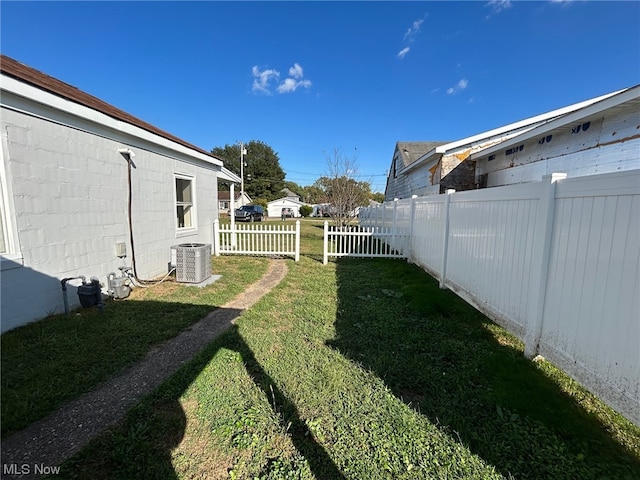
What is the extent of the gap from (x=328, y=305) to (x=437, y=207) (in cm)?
302

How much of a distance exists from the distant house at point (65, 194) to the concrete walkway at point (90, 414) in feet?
6.87

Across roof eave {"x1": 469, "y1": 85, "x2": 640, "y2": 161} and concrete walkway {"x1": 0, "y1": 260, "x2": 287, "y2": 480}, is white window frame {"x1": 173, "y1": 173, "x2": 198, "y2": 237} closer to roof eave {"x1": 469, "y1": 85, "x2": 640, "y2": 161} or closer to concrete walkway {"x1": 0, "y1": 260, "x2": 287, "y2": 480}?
concrete walkway {"x1": 0, "y1": 260, "x2": 287, "y2": 480}

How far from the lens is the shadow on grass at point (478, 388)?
6.03 ft

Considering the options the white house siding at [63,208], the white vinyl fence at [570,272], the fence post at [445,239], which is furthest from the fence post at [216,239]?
the white vinyl fence at [570,272]

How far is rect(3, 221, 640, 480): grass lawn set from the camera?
1788mm

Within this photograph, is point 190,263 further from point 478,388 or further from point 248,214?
point 248,214

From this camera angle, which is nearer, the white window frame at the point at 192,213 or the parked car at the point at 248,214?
the white window frame at the point at 192,213

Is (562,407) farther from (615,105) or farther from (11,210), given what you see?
(11,210)

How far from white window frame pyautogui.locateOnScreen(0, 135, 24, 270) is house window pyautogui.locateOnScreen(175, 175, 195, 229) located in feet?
14.4

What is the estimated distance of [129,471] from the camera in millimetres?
1734

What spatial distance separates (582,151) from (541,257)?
193 inches

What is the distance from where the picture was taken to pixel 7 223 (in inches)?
138

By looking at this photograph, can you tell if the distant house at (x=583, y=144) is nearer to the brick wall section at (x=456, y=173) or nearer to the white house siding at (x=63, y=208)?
the brick wall section at (x=456, y=173)

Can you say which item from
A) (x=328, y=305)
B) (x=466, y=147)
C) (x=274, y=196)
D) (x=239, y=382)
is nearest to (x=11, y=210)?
(x=239, y=382)
